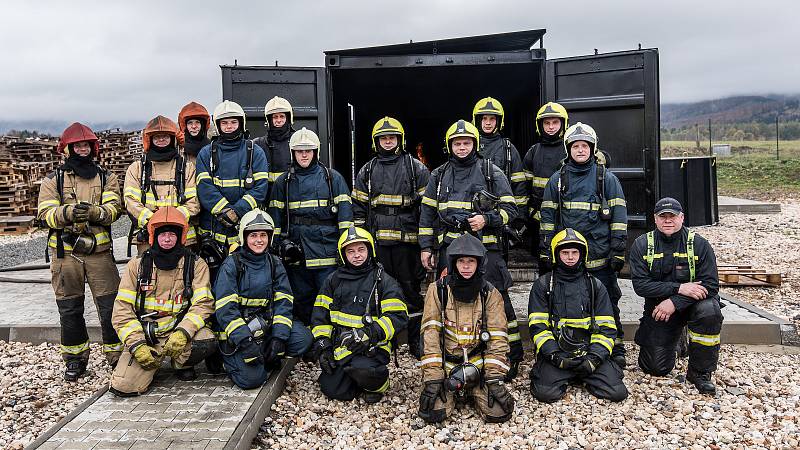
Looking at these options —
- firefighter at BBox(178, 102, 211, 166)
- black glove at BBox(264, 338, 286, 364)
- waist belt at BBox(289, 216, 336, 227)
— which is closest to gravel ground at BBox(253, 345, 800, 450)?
black glove at BBox(264, 338, 286, 364)

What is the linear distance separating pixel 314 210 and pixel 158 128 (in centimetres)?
142

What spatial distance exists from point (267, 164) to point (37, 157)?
14.4 m


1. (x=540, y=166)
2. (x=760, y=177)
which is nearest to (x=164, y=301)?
(x=540, y=166)

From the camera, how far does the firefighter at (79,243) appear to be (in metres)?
4.89

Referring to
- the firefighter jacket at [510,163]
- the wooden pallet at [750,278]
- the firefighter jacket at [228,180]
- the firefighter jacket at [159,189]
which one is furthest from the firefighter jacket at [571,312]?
the wooden pallet at [750,278]

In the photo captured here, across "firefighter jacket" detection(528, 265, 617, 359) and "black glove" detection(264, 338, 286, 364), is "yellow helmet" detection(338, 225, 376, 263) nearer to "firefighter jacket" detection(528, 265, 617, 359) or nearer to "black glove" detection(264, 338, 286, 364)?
"black glove" detection(264, 338, 286, 364)

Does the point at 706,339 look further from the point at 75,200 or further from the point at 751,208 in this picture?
the point at 751,208

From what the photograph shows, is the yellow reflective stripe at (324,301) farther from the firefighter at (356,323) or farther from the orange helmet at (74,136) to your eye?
the orange helmet at (74,136)

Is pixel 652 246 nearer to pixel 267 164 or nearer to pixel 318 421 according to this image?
pixel 318 421

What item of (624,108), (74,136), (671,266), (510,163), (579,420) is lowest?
(579,420)

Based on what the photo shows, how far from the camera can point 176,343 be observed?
429cm

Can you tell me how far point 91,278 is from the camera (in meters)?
4.98

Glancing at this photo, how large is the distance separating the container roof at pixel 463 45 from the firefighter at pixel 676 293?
253cm

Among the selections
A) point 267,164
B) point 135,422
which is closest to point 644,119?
point 267,164
